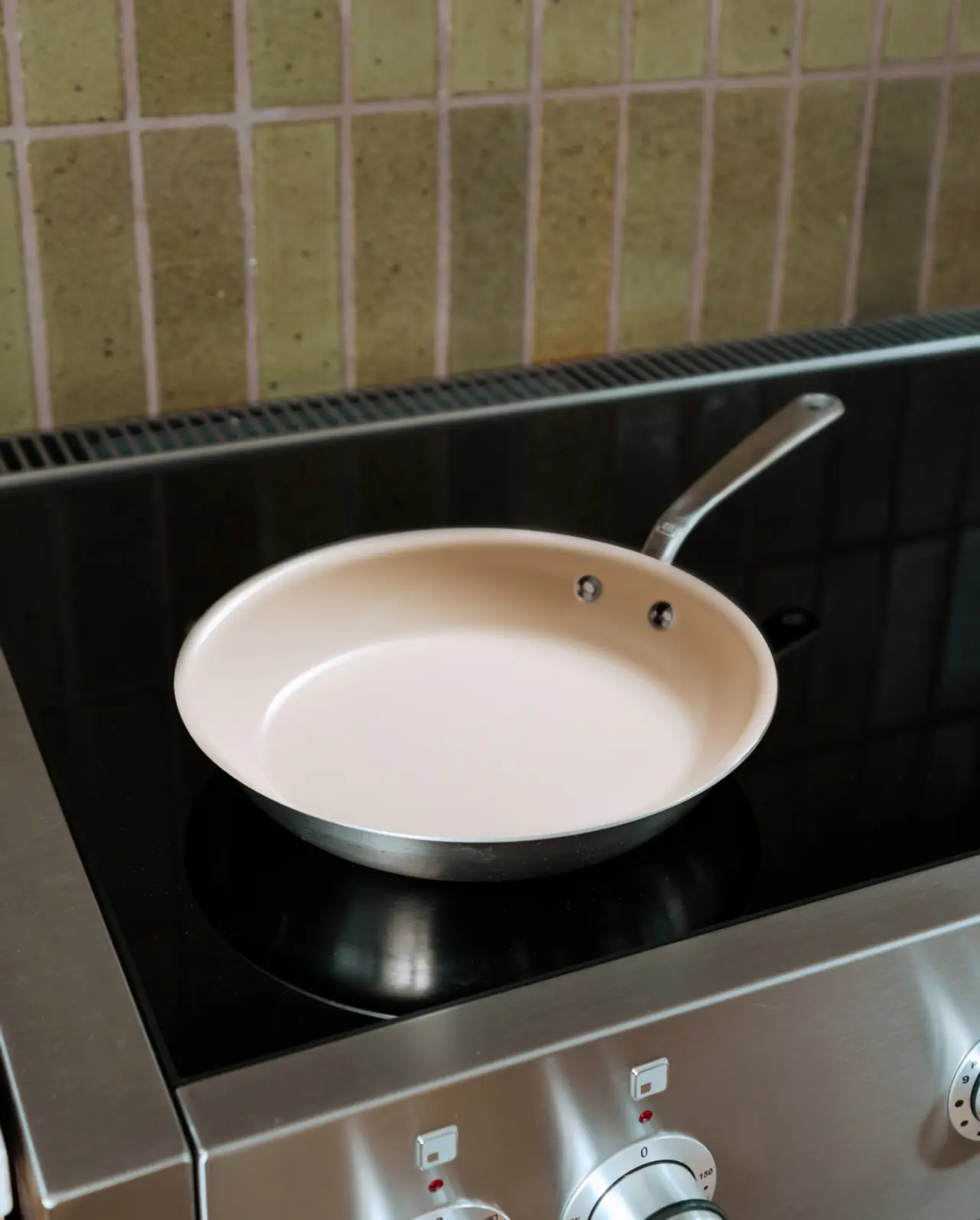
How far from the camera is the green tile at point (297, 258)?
925 mm

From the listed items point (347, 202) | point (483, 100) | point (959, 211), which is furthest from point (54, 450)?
point (959, 211)

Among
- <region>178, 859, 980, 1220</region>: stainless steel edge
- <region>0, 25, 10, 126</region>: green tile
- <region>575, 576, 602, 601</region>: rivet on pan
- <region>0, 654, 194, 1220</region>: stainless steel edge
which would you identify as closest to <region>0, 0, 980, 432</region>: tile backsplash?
<region>0, 25, 10, 126</region>: green tile

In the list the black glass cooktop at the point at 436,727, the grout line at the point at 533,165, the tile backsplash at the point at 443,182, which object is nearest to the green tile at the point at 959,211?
the tile backsplash at the point at 443,182

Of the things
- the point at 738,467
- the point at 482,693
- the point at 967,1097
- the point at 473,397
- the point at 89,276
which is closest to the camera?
the point at 967,1097

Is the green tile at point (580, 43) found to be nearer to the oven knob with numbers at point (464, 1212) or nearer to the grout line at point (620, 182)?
the grout line at point (620, 182)

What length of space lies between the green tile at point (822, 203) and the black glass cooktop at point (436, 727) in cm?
9

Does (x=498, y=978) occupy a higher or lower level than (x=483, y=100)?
lower

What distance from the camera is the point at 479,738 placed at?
0.65 metres

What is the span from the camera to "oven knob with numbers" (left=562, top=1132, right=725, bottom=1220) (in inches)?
20.1

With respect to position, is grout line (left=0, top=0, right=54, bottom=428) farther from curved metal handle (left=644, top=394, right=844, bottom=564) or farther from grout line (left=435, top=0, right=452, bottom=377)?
curved metal handle (left=644, top=394, right=844, bottom=564)

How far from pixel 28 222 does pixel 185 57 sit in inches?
5.1

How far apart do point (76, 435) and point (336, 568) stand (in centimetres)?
29

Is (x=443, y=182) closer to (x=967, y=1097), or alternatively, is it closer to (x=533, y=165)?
(x=533, y=165)

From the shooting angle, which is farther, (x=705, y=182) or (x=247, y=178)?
(x=705, y=182)
